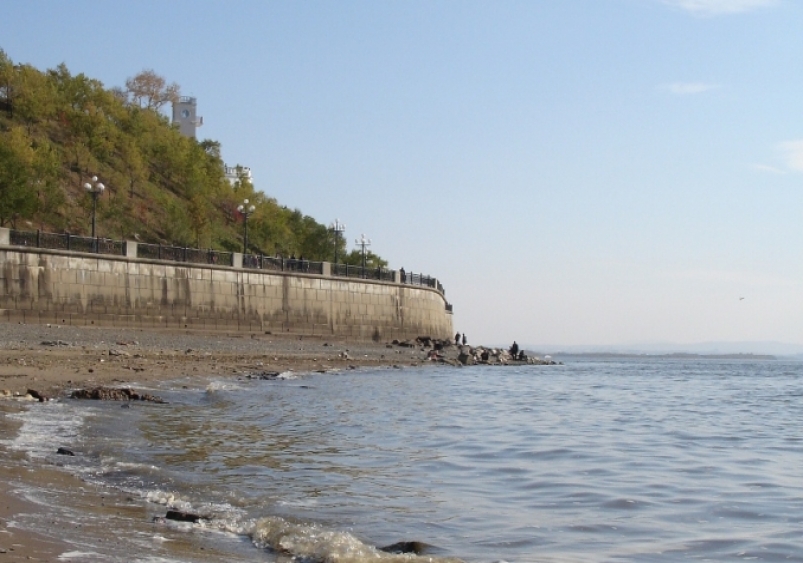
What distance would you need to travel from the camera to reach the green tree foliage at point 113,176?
52875 mm

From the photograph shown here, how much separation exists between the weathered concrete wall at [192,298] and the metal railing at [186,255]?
392 mm

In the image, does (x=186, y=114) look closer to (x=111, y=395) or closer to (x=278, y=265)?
(x=278, y=265)

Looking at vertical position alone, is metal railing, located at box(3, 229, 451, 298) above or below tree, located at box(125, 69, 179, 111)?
below

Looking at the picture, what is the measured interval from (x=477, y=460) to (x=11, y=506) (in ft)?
20.3

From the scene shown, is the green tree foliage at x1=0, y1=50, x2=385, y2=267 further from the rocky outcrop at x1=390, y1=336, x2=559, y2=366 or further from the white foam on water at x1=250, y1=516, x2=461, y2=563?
the white foam on water at x1=250, y1=516, x2=461, y2=563

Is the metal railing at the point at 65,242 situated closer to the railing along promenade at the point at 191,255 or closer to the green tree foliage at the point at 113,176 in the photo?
the railing along promenade at the point at 191,255

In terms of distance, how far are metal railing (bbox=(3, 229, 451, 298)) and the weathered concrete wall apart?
1.29 feet

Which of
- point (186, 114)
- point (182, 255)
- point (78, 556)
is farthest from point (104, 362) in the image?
point (186, 114)

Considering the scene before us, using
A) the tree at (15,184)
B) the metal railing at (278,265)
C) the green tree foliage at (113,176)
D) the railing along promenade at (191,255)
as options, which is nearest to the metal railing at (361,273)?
the railing along promenade at (191,255)

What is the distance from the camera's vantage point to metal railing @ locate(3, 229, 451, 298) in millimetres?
35219

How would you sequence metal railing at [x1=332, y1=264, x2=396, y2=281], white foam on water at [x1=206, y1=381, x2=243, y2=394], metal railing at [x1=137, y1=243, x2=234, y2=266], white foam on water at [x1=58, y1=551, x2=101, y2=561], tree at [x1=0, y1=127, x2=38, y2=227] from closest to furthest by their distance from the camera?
white foam on water at [x1=58, y1=551, x2=101, y2=561]
white foam on water at [x1=206, y1=381, x2=243, y2=394]
metal railing at [x1=137, y1=243, x2=234, y2=266]
tree at [x1=0, y1=127, x2=38, y2=227]
metal railing at [x1=332, y1=264, x2=396, y2=281]

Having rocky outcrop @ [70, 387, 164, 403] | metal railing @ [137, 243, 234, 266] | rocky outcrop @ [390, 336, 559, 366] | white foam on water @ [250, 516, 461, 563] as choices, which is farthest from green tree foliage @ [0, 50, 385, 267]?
white foam on water @ [250, 516, 461, 563]

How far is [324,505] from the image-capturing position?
9.12 m

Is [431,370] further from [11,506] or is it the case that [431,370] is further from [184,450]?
[11,506]
